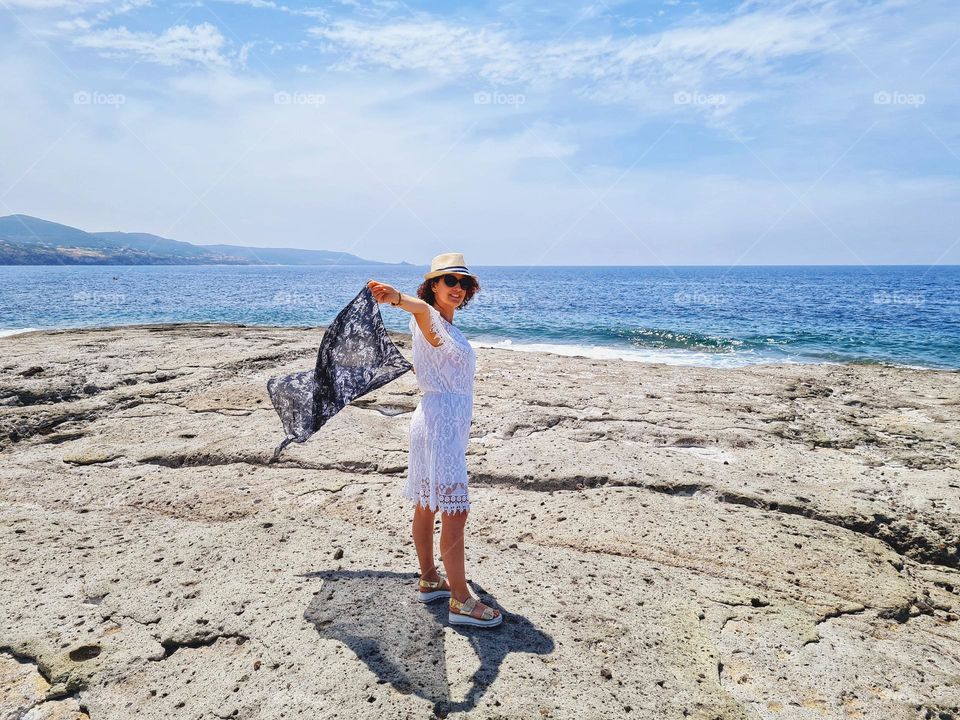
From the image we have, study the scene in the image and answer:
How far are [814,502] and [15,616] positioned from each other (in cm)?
504

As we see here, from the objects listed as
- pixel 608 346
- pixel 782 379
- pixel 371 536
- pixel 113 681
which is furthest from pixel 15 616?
pixel 608 346

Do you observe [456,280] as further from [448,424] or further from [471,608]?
[471,608]

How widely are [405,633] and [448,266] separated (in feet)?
5.95

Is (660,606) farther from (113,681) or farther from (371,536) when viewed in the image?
(113,681)

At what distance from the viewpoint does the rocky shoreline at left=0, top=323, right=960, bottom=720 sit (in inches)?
101

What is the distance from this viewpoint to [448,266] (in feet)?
9.87

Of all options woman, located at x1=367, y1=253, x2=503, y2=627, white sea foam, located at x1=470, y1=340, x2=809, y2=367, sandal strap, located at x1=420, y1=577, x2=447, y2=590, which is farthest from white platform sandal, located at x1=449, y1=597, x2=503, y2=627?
white sea foam, located at x1=470, y1=340, x2=809, y2=367

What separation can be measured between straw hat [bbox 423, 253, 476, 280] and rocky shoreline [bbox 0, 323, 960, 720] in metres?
1.75

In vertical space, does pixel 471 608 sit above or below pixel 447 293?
below

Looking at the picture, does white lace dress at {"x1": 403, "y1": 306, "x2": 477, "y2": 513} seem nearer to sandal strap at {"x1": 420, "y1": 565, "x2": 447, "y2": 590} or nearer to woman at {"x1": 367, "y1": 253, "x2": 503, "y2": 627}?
woman at {"x1": 367, "y1": 253, "x2": 503, "y2": 627}

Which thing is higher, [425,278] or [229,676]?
[425,278]

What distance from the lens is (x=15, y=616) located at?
3039 mm

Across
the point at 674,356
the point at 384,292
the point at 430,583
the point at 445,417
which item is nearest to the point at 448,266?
the point at 384,292

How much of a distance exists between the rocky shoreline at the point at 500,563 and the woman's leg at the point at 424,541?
179mm
